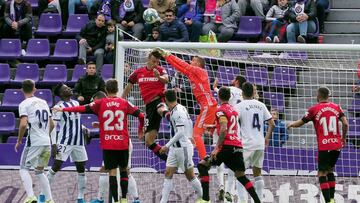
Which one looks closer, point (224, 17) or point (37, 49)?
point (224, 17)

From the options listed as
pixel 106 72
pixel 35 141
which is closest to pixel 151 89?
pixel 35 141

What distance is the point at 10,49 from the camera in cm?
2956

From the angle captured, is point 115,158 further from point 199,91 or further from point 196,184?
point 199,91

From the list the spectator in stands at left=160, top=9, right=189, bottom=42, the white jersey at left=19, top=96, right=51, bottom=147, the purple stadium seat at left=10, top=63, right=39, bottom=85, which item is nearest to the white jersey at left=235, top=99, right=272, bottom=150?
the white jersey at left=19, top=96, right=51, bottom=147

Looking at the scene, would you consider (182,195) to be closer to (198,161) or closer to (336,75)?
(198,161)

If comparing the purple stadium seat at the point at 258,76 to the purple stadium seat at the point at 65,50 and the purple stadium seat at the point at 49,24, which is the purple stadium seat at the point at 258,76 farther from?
the purple stadium seat at the point at 49,24

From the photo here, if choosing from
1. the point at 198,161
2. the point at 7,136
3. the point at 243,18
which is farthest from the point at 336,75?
the point at 7,136

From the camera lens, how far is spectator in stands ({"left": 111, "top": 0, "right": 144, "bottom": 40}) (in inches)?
1137

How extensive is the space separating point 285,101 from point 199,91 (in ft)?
6.26

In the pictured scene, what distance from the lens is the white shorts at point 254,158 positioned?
2256 cm

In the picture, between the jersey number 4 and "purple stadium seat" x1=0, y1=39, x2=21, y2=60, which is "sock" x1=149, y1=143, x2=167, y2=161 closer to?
the jersey number 4

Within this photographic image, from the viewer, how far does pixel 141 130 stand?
72.9 ft

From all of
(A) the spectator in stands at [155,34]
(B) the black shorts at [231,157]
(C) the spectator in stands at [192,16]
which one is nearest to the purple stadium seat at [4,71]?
(A) the spectator in stands at [155,34]

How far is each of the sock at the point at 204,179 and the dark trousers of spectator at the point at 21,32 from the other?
8.69m
